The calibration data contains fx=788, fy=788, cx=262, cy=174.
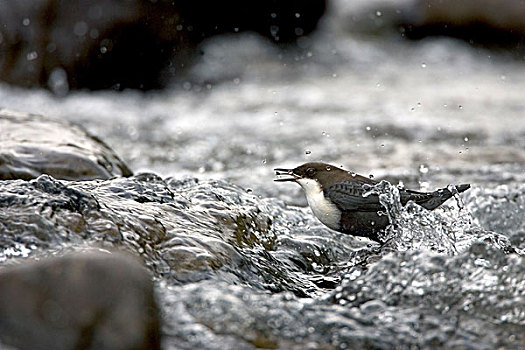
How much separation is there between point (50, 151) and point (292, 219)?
150cm

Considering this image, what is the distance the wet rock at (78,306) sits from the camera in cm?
250

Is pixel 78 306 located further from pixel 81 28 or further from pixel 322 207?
pixel 81 28

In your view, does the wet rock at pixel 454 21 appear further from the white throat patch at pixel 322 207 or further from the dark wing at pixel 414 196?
the white throat patch at pixel 322 207

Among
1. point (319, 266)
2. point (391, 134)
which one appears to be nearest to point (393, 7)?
point (391, 134)

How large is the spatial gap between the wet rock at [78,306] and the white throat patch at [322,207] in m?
1.82

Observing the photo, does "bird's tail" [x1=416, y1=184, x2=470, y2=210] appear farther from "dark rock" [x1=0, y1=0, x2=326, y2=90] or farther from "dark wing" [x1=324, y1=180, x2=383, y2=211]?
"dark rock" [x1=0, y1=0, x2=326, y2=90]

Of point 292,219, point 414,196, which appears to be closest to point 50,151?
point 292,219

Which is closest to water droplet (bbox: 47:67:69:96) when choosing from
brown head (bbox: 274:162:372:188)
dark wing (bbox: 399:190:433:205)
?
brown head (bbox: 274:162:372:188)

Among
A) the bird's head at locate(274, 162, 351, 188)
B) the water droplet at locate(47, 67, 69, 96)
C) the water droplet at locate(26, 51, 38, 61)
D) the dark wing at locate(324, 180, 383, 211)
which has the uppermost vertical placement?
the bird's head at locate(274, 162, 351, 188)

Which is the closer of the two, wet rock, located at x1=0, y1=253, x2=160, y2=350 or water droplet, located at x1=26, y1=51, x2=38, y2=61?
wet rock, located at x1=0, y1=253, x2=160, y2=350

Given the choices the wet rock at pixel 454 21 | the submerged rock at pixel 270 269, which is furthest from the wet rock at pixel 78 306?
the wet rock at pixel 454 21

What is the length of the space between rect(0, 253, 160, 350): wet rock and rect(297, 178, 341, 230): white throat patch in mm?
1821

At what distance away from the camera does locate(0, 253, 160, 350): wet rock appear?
98.3 inches

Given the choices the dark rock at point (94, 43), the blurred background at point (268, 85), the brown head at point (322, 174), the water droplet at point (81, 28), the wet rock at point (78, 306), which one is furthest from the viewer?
the water droplet at point (81, 28)
